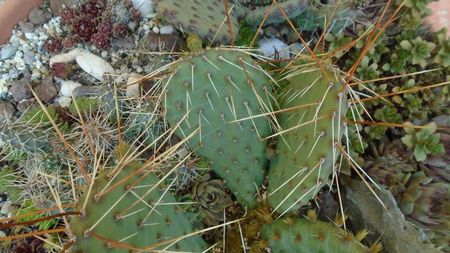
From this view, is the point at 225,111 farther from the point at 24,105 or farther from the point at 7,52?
the point at 7,52

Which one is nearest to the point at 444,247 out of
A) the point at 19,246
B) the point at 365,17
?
the point at 365,17

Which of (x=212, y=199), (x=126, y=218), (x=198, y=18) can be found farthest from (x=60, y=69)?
(x=126, y=218)

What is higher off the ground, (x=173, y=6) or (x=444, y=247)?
(x=173, y=6)

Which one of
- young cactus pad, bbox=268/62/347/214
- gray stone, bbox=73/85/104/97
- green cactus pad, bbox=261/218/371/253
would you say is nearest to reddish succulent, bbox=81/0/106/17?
gray stone, bbox=73/85/104/97

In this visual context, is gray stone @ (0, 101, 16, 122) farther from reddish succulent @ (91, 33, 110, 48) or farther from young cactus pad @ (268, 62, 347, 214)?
young cactus pad @ (268, 62, 347, 214)

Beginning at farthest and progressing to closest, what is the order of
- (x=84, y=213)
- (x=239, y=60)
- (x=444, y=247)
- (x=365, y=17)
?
(x=365, y=17) < (x=444, y=247) < (x=239, y=60) < (x=84, y=213)

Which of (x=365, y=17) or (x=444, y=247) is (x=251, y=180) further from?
(x=365, y=17)

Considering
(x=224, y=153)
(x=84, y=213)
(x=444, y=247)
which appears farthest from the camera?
(x=444, y=247)
